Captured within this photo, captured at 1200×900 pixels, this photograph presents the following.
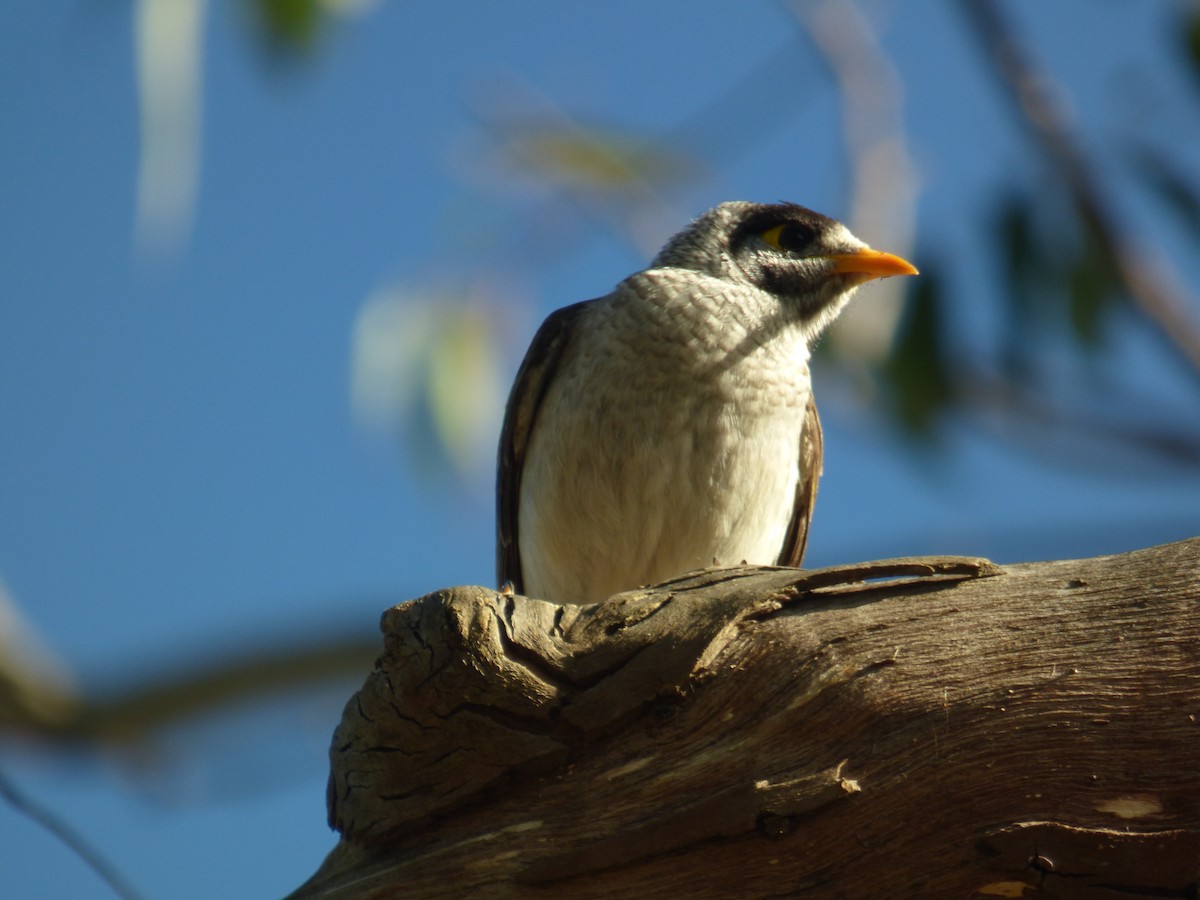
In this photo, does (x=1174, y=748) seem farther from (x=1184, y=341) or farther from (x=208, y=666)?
(x=1184, y=341)

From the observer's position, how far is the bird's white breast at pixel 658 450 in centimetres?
484

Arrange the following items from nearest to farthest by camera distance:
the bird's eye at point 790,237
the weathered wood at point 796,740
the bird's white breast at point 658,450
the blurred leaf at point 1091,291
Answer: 1. the weathered wood at point 796,740
2. the bird's white breast at point 658,450
3. the bird's eye at point 790,237
4. the blurred leaf at point 1091,291

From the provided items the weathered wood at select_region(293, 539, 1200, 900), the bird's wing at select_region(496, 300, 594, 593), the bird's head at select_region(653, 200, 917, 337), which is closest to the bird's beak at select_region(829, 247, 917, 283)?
the bird's head at select_region(653, 200, 917, 337)

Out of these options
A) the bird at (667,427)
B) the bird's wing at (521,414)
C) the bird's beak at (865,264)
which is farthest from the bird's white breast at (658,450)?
the bird's beak at (865,264)

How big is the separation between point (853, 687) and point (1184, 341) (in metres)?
5.33

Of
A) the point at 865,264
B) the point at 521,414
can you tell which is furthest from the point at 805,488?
the point at 521,414

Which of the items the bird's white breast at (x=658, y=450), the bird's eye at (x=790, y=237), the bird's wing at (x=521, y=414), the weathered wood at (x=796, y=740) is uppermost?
the bird's eye at (x=790, y=237)

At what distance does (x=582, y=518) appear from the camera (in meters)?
4.93

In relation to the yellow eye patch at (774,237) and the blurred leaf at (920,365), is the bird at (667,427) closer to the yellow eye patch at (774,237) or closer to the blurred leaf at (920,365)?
the yellow eye patch at (774,237)

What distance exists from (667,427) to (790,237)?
4.43 feet

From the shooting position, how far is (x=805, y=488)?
5633 mm

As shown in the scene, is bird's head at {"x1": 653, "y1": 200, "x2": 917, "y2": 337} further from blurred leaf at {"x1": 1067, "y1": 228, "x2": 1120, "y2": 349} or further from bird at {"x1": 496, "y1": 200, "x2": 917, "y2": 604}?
blurred leaf at {"x1": 1067, "y1": 228, "x2": 1120, "y2": 349}

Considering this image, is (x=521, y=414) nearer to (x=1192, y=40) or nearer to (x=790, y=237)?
(x=790, y=237)

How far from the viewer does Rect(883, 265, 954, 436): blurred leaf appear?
745 centimetres
